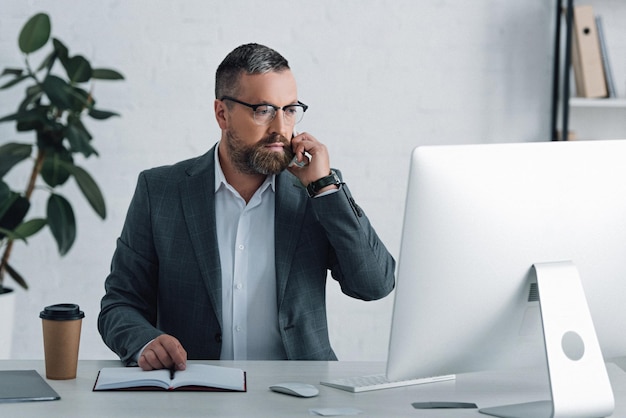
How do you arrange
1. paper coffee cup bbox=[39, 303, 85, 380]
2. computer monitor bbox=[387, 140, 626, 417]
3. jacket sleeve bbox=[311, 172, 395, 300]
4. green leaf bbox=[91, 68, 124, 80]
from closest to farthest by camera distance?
computer monitor bbox=[387, 140, 626, 417], paper coffee cup bbox=[39, 303, 85, 380], jacket sleeve bbox=[311, 172, 395, 300], green leaf bbox=[91, 68, 124, 80]

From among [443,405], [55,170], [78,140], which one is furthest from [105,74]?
[443,405]

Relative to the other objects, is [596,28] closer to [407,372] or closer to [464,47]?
[464,47]

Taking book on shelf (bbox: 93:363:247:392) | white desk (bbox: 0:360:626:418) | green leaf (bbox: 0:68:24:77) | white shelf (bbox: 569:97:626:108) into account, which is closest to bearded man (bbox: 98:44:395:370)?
white desk (bbox: 0:360:626:418)

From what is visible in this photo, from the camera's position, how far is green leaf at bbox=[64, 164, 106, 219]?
9.43 feet

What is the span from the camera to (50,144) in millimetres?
2891

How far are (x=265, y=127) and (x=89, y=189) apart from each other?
1.12m

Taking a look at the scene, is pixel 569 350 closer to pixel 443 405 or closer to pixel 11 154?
pixel 443 405

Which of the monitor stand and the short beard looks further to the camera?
the short beard

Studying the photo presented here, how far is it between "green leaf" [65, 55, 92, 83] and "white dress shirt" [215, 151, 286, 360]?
1.11m

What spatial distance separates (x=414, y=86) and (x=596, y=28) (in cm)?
70

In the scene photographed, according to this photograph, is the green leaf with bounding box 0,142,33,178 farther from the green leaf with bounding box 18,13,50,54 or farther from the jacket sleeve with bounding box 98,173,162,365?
the jacket sleeve with bounding box 98,173,162,365

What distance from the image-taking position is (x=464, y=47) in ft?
10.8

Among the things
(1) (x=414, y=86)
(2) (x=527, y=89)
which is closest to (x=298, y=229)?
(1) (x=414, y=86)

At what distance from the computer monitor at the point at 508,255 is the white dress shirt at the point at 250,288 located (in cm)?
65
